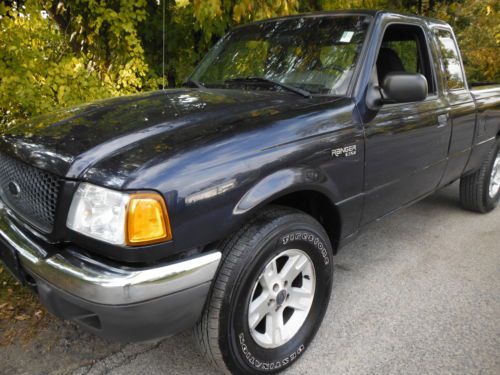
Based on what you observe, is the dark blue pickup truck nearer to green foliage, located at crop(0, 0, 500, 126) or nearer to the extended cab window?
the extended cab window

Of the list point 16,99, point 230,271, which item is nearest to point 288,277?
point 230,271

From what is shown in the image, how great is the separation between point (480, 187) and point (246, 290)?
348 cm

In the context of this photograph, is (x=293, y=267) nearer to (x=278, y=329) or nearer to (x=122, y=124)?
(x=278, y=329)

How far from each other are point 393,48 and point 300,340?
258 cm

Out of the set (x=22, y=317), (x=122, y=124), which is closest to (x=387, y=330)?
(x=122, y=124)

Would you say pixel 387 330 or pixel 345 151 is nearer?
pixel 345 151

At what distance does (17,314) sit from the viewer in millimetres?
2701

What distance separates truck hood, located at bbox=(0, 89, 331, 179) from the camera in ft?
6.06

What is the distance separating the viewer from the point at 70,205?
1728mm

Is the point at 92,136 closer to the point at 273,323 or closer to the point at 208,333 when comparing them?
the point at 208,333

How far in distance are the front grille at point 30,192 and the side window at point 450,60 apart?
311 cm

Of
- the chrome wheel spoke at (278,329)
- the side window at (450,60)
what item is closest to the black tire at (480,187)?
the side window at (450,60)

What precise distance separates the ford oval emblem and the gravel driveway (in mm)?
934

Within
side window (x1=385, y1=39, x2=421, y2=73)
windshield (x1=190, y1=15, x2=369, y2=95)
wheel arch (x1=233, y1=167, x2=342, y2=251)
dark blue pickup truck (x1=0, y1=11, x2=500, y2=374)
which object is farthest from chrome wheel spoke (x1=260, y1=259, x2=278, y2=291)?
side window (x1=385, y1=39, x2=421, y2=73)
